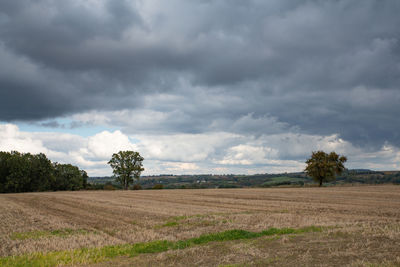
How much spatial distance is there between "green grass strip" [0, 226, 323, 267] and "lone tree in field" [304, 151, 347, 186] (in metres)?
69.6

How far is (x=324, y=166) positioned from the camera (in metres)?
80.8

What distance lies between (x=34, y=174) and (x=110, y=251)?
301 feet

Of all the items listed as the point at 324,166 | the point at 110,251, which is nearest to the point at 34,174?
the point at 324,166

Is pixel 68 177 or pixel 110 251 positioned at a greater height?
pixel 68 177

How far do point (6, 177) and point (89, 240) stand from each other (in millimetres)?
85799

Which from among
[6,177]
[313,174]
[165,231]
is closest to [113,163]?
[6,177]

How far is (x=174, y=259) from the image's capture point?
1143 centimetres

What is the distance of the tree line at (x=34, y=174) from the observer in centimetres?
8762

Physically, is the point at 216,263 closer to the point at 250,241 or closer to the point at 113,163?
the point at 250,241

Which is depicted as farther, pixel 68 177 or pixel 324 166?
pixel 68 177

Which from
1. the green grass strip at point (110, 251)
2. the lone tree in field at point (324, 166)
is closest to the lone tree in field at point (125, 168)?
the lone tree in field at point (324, 166)

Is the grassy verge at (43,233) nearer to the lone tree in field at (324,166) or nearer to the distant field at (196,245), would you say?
the distant field at (196,245)

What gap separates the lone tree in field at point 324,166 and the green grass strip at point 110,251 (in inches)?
2741

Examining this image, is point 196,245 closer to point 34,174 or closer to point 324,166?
point 324,166
